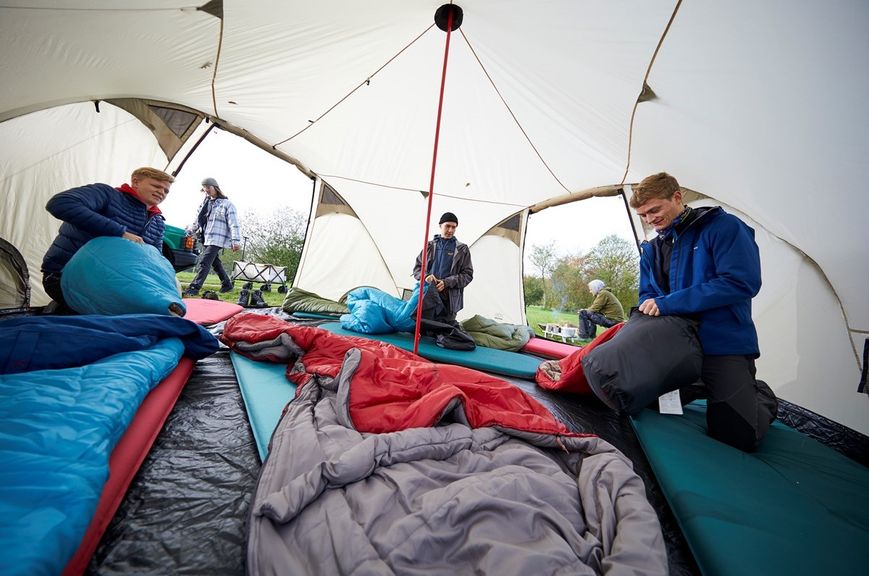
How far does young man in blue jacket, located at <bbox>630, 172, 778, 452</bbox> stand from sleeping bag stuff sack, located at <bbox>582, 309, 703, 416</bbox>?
93mm

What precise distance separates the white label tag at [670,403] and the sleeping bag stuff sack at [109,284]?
309cm

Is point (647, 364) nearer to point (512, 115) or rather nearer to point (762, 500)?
point (762, 500)

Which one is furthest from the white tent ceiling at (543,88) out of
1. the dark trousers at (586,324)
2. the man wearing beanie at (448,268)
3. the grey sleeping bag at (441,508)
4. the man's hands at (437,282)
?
the dark trousers at (586,324)

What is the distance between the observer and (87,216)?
6.67ft

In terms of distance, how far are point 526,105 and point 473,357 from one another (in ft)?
8.14

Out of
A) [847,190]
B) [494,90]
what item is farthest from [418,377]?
[494,90]

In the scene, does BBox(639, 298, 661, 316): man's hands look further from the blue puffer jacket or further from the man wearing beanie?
the blue puffer jacket

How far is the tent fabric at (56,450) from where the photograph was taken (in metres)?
0.55

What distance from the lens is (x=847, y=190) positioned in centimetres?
178

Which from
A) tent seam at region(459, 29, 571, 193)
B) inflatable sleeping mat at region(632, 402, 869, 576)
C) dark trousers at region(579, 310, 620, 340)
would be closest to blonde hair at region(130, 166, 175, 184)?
tent seam at region(459, 29, 571, 193)

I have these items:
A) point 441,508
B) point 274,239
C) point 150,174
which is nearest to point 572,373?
point 441,508

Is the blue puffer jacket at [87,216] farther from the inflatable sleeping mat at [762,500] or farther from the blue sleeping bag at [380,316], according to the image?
the inflatable sleeping mat at [762,500]

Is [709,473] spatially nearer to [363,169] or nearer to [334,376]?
[334,376]

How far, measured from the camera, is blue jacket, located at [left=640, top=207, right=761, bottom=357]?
167 centimetres
